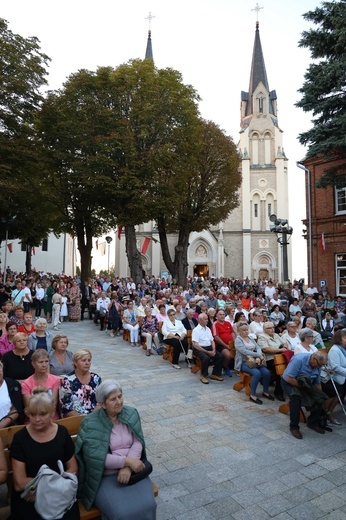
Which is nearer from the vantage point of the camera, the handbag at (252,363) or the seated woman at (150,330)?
the handbag at (252,363)

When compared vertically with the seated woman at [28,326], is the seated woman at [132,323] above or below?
below

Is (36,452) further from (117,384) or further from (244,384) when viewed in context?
(244,384)

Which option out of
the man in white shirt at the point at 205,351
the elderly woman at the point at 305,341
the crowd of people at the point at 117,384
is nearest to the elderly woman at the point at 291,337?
the crowd of people at the point at 117,384

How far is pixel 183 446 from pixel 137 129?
730 inches

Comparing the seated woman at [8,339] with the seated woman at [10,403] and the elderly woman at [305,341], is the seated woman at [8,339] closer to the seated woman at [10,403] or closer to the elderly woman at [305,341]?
the seated woman at [10,403]

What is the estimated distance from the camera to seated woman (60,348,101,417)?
161 inches

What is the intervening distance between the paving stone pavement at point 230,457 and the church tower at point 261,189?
39079mm

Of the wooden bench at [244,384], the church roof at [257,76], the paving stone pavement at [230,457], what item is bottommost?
the paving stone pavement at [230,457]

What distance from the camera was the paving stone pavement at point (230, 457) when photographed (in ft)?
11.5

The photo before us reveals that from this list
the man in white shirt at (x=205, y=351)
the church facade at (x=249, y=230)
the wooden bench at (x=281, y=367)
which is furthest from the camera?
the church facade at (x=249, y=230)

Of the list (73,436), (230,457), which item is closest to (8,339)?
(73,436)

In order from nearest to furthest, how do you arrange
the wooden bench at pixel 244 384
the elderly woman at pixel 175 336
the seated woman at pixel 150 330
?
the wooden bench at pixel 244 384 < the elderly woman at pixel 175 336 < the seated woman at pixel 150 330

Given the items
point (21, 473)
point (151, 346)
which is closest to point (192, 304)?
point (151, 346)

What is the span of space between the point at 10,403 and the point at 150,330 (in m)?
6.96
